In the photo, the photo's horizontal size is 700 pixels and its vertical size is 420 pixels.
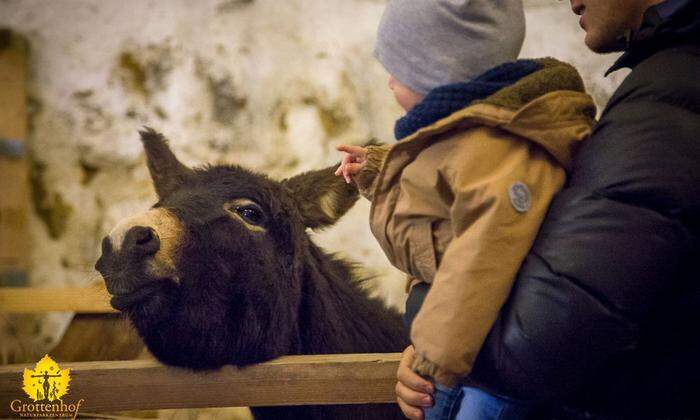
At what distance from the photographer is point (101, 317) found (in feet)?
5.80

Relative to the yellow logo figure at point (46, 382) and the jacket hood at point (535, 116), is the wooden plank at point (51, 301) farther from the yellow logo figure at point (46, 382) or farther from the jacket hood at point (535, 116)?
the jacket hood at point (535, 116)

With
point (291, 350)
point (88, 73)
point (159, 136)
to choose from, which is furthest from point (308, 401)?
point (88, 73)

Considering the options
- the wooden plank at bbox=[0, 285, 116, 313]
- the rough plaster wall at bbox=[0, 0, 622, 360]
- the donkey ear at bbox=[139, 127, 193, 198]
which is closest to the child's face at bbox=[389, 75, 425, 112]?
the donkey ear at bbox=[139, 127, 193, 198]

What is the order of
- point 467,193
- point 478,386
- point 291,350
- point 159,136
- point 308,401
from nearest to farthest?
point 467,193, point 478,386, point 308,401, point 291,350, point 159,136

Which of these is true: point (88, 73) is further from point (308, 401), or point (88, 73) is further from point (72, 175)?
point (308, 401)

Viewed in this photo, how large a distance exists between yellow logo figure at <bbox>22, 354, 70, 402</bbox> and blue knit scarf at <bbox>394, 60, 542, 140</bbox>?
961mm

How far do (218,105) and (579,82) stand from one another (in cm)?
128

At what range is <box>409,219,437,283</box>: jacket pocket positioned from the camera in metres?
0.98

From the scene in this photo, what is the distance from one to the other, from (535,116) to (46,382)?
118 centimetres

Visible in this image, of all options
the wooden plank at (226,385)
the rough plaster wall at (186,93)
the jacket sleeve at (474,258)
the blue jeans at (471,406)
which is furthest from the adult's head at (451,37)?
the rough plaster wall at (186,93)

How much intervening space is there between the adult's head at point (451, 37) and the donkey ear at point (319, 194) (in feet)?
1.88

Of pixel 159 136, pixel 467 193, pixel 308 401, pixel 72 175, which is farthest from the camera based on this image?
pixel 72 175

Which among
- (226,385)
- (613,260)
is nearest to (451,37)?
(613,260)

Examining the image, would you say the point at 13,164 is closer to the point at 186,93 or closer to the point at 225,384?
the point at 186,93
